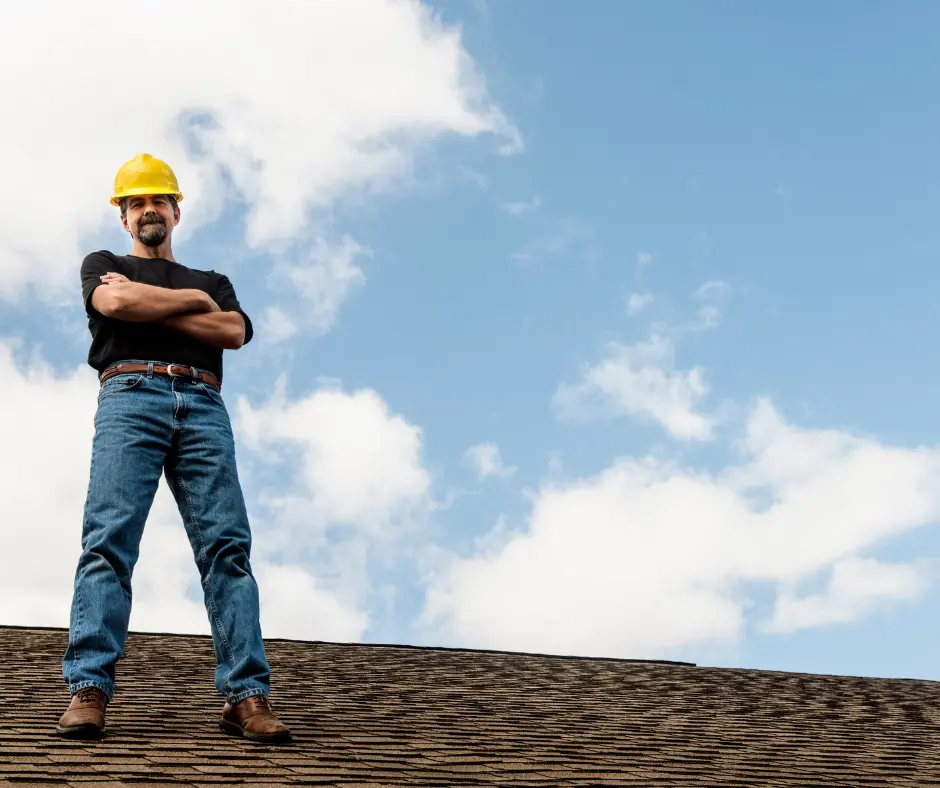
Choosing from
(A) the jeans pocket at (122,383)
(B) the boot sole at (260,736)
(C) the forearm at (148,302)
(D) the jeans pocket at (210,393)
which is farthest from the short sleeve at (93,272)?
(B) the boot sole at (260,736)

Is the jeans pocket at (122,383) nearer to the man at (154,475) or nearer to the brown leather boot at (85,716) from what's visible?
the man at (154,475)

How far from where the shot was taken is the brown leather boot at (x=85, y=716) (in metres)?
3.55

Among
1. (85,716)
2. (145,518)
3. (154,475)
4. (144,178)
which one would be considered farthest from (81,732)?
(144,178)

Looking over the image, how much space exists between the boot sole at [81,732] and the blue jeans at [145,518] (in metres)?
0.12

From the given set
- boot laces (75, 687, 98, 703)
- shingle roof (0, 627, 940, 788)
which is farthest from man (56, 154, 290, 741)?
shingle roof (0, 627, 940, 788)

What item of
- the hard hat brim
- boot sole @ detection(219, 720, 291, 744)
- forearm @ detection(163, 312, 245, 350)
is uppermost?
the hard hat brim

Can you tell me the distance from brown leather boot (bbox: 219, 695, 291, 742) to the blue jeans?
0.04m

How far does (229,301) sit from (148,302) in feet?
1.37

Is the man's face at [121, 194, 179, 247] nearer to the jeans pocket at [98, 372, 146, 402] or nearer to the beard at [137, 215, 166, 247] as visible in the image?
the beard at [137, 215, 166, 247]

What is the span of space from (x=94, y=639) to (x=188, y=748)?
438 mm

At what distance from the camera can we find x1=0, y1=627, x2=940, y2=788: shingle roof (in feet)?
11.1

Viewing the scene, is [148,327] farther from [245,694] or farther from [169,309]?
[245,694]

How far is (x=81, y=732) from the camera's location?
3.55 m

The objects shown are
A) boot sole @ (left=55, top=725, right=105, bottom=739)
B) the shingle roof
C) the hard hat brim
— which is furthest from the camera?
the hard hat brim
